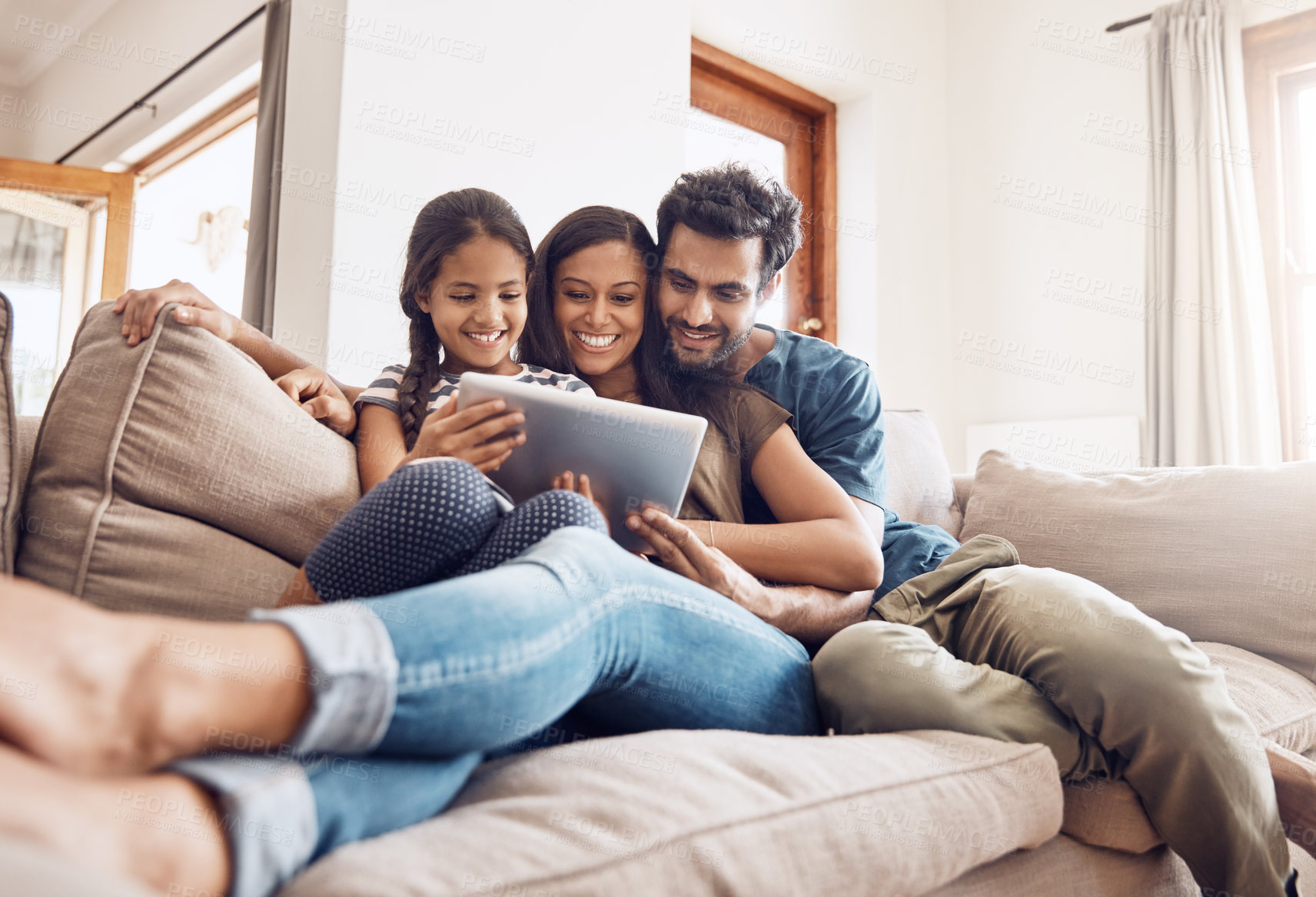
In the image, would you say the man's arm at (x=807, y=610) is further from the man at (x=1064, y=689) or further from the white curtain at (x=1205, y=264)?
the white curtain at (x=1205, y=264)

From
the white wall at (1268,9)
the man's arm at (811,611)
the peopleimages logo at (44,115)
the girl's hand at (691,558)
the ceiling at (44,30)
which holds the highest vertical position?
the ceiling at (44,30)

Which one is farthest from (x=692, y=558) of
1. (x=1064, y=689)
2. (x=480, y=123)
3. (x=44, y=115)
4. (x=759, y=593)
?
(x=44, y=115)

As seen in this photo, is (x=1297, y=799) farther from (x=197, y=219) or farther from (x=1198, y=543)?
(x=197, y=219)

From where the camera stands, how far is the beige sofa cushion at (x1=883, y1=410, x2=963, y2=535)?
186 cm

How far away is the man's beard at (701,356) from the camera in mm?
1506

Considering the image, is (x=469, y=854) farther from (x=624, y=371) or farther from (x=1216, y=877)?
(x=624, y=371)

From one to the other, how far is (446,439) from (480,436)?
4cm

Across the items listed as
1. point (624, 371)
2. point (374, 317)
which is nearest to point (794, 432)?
point (624, 371)

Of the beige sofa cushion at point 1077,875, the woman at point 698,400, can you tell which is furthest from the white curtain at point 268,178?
the beige sofa cushion at point 1077,875

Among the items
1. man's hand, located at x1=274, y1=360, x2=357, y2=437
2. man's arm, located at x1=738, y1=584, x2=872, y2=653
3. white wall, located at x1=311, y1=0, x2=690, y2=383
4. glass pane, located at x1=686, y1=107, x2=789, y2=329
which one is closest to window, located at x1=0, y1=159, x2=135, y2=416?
white wall, located at x1=311, y1=0, x2=690, y2=383

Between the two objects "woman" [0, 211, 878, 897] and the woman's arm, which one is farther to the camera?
the woman's arm

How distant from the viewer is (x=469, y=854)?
1.89ft

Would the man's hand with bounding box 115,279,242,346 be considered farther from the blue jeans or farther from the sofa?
the blue jeans

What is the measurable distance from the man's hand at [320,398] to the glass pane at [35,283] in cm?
337
